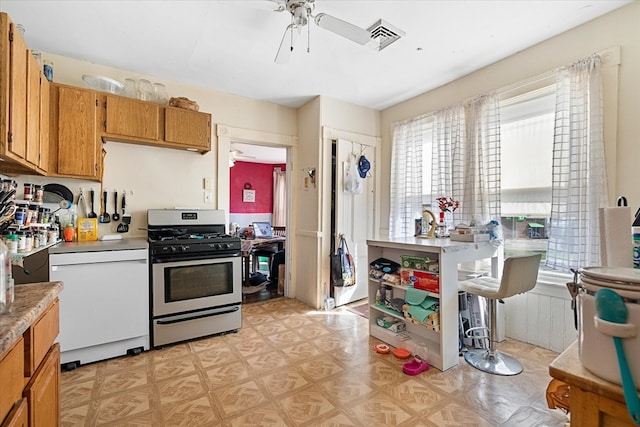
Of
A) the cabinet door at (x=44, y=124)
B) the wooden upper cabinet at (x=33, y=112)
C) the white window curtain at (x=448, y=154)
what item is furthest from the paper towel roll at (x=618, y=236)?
the cabinet door at (x=44, y=124)

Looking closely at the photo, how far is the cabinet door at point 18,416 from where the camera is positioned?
2.57 feet

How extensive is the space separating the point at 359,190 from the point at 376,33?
1.85m

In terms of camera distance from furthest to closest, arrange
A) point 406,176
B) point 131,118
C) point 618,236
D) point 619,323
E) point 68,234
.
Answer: point 406,176, point 131,118, point 68,234, point 618,236, point 619,323

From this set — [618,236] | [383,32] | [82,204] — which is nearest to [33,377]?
[618,236]

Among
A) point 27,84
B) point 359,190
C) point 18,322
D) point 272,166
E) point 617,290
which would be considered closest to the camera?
point 617,290

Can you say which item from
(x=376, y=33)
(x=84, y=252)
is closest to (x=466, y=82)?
(x=376, y=33)

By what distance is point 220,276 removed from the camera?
9.25ft

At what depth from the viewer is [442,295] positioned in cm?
215

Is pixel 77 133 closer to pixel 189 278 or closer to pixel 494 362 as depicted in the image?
pixel 189 278

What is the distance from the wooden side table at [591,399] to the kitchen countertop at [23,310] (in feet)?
4.34

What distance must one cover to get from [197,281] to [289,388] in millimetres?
1300

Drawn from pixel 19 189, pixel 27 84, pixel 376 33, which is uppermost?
pixel 376 33

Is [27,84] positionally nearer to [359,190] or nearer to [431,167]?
[359,190]

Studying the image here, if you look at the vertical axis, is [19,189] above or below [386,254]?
above
